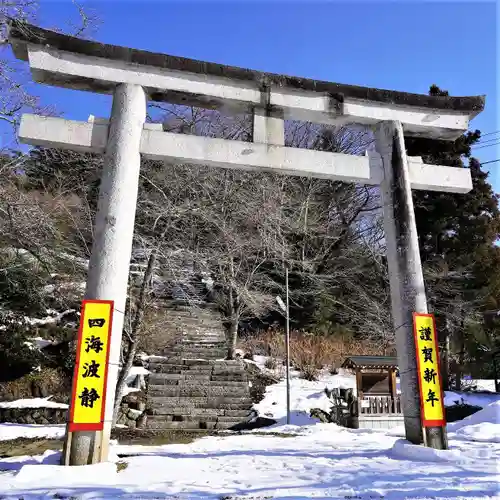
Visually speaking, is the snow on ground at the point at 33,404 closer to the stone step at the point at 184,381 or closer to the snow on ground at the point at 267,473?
the stone step at the point at 184,381

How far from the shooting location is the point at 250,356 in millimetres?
16828

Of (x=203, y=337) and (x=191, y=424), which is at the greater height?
(x=203, y=337)

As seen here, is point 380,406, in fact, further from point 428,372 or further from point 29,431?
point 29,431

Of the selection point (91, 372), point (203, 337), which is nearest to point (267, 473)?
point (91, 372)

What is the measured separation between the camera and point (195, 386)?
511 inches

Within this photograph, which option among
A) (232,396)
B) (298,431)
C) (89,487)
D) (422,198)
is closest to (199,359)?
(232,396)

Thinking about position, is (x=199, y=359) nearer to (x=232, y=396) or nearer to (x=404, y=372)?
(x=232, y=396)

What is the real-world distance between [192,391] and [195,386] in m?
0.23

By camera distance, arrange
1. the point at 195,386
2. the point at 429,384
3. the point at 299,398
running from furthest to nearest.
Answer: the point at 299,398 < the point at 195,386 < the point at 429,384

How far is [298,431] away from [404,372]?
5050 millimetres

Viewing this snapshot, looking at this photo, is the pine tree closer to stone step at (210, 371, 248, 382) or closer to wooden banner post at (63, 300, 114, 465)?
stone step at (210, 371, 248, 382)

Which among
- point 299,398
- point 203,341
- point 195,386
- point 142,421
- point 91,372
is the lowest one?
point 142,421

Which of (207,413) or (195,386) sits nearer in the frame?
(207,413)

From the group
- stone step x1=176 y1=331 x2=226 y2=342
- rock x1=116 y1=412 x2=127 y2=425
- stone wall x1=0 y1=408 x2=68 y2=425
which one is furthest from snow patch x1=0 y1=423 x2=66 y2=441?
stone step x1=176 y1=331 x2=226 y2=342
